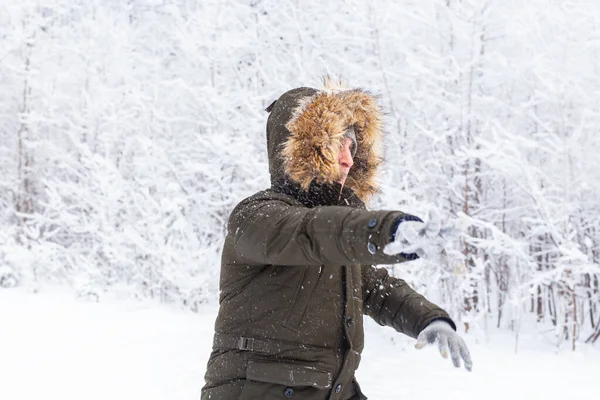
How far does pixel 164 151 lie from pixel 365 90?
9099 mm

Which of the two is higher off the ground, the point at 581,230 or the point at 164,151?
the point at 164,151

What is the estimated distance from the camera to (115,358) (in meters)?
6.37

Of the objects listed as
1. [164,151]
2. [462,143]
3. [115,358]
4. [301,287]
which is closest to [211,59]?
[164,151]

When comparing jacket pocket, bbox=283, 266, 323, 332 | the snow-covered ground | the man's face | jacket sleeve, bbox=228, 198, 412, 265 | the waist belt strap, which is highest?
the man's face

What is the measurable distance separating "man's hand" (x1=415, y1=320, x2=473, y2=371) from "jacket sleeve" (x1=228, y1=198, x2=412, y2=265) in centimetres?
46

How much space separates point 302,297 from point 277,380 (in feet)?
0.83

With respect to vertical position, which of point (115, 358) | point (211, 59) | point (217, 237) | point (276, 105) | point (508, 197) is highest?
point (211, 59)

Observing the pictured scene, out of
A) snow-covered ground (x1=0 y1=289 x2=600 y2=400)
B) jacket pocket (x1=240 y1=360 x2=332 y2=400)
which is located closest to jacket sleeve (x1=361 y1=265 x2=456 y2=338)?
jacket pocket (x1=240 y1=360 x2=332 y2=400)

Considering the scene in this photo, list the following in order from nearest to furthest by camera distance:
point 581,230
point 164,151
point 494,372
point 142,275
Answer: point 494,372, point 581,230, point 142,275, point 164,151

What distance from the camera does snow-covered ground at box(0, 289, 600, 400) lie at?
17.0ft

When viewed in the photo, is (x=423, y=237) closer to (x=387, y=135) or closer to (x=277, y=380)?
(x=277, y=380)

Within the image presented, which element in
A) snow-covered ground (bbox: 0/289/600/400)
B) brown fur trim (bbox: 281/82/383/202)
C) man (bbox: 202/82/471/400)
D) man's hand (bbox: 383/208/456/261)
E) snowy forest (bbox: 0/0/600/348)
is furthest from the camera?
snowy forest (bbox: 0/0/600/348)

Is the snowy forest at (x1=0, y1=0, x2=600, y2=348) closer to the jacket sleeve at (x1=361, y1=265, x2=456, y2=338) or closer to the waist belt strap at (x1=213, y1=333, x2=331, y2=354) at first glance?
the jacket sleeve at (x1=361, y1=265, x2=456, y2=338)

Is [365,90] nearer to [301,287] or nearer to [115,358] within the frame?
[301,287]
